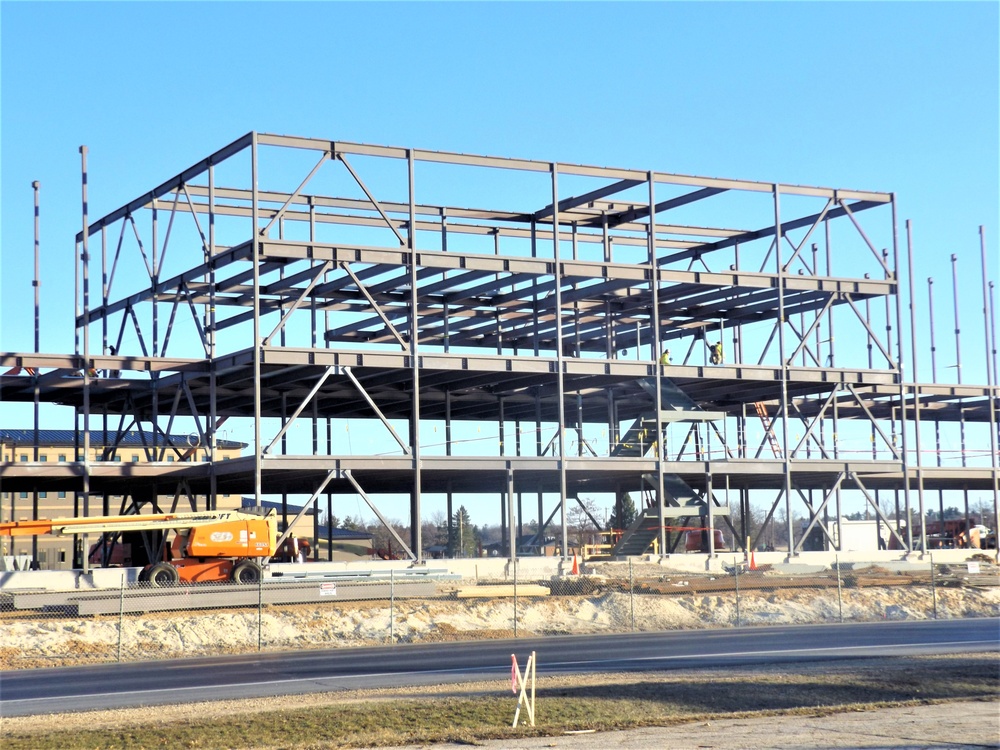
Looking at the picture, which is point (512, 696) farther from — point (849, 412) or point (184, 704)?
point (849, 412)

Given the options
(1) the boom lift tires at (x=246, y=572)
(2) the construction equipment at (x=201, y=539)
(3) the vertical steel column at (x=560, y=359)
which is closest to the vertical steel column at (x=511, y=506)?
(3) the vertical steel column at (x=560, y=359)

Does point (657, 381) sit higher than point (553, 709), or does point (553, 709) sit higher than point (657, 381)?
point (657, 381)

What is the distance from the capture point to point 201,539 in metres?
39.0

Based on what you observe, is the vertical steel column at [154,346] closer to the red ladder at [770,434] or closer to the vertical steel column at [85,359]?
the vertical steel column at [85,359]

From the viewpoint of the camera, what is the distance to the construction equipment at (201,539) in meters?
38.1

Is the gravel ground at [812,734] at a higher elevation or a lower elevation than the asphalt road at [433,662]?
higher

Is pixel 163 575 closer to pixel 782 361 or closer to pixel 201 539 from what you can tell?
pixel 201 539

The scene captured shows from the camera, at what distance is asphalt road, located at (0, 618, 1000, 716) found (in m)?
21.5

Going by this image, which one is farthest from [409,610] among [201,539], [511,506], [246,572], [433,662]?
[511,506]

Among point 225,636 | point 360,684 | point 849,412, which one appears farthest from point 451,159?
point 849,412

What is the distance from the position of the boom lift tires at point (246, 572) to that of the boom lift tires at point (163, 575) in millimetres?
1736

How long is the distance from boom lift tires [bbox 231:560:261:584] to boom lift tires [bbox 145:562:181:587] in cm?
174

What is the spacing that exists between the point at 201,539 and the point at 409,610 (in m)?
8.09

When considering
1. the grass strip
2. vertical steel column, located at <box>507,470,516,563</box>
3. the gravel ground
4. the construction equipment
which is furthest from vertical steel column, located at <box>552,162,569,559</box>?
the gravel ground
